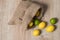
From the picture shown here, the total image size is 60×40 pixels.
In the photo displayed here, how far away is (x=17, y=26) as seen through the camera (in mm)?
1228

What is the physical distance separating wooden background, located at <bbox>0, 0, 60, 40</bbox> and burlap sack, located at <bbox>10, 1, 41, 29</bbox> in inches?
2.1

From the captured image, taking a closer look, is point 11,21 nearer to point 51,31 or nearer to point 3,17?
point 3,17

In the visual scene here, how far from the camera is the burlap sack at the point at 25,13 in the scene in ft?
3.85

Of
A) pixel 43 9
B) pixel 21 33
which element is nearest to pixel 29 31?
pixel 21 33

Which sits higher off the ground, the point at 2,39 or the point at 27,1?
the point at 27,1

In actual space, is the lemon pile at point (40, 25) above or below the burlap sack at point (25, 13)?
below

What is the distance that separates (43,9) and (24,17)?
155 mm

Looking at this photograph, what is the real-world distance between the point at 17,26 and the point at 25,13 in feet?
0.35

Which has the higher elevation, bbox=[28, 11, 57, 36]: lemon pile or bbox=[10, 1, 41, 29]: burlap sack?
bbox=[10, 1, 41, 29]: burlap sack

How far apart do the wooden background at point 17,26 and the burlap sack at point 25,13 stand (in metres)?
0.05

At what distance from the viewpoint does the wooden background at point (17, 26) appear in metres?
1.20

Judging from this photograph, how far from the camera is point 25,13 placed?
119cm

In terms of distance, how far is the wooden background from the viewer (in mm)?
1197

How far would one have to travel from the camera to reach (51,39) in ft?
3.89
